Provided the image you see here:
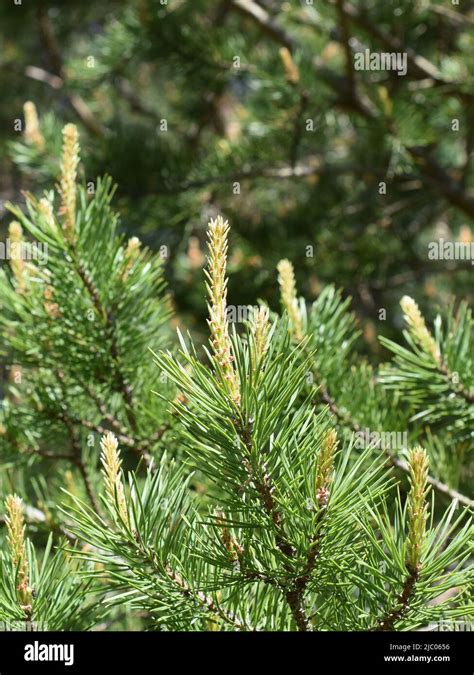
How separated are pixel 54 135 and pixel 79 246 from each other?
883mm

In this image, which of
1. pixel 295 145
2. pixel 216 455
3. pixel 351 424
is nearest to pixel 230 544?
pixel 216 455

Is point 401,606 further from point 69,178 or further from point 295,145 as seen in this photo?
point 295,145

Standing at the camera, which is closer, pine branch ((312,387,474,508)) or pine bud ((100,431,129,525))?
pine bud ((100,431,129,525))

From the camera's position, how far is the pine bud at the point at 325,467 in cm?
40

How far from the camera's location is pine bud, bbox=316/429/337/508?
15.8 inches

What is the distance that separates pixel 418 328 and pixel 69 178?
1.04 ft

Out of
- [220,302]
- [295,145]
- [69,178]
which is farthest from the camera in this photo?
[295,145]

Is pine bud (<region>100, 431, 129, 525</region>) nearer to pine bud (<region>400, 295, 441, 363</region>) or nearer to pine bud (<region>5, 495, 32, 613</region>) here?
pine bud (<region>5, 495, 32, 613</region>)

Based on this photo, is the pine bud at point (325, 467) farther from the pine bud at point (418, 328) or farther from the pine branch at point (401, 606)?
the pine bud at point (418, 328)

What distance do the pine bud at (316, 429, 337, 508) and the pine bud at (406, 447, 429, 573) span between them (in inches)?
1.7

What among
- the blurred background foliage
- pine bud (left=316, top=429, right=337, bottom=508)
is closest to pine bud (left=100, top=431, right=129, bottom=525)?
pine bud (left=316, top=429, right=337, bottom=508)

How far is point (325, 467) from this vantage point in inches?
16.2

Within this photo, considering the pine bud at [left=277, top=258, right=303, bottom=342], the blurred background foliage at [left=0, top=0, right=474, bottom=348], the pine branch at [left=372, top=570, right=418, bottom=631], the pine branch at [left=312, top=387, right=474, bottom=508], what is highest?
the blurred background foliage at [left=0, top=0, right=474, bottom=348]
